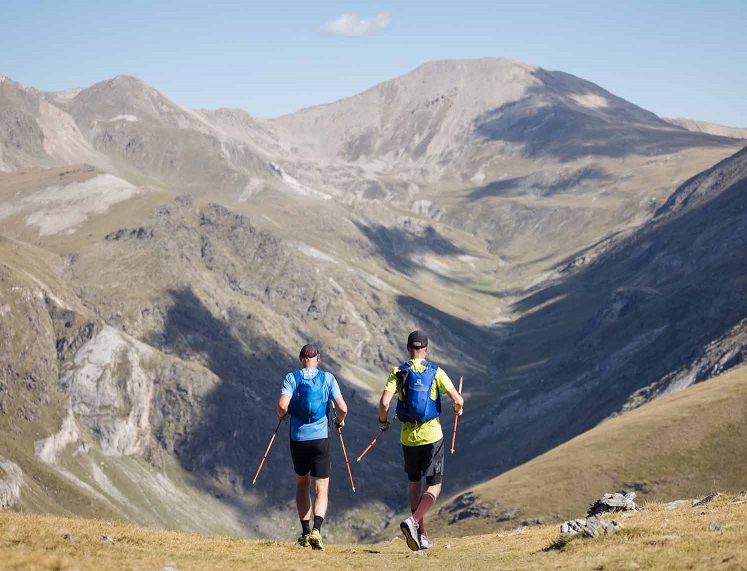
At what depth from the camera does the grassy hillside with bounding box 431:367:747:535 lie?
136375mm

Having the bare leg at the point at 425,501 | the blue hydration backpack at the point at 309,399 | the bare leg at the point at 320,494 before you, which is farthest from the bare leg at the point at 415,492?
the blue hydration backpack at the point at 309,399

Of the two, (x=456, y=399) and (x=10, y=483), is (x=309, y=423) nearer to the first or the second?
(x=456, y=399)

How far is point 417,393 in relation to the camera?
81.3 feet

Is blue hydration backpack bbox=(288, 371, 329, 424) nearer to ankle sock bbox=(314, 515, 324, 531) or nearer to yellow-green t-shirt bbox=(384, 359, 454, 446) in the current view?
yellow-green t-shirt bbox=(384, 359, 454, 446)

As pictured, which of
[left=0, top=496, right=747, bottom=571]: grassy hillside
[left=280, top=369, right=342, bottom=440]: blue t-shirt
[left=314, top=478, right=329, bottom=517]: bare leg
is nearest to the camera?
[left=0, top=496, right=747, bottom=571]: grassy hillside

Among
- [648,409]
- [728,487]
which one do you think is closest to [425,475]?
[728,487]

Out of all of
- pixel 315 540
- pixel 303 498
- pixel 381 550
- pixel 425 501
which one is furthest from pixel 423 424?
pixel 381 550

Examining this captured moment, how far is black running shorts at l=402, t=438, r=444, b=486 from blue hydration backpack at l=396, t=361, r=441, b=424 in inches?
32.2

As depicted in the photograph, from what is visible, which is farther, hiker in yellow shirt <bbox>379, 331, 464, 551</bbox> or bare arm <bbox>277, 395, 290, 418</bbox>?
bare arm <bbox>277, 395, 290, 418</bbox>

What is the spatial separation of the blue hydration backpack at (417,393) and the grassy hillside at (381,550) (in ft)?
13.3

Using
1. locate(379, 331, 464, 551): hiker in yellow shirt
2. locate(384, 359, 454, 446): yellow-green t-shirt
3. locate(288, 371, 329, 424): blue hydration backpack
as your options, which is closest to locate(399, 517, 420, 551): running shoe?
locate(379, 331, 464, 551): hiker in yellow shirt

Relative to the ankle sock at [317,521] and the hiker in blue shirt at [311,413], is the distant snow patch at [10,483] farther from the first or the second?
the hiker in blue shirt at [311,413]

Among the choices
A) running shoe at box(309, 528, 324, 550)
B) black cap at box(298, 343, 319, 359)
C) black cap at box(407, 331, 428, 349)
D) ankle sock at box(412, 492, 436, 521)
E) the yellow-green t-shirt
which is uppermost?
black cap at box(407, 331, 428, 349)

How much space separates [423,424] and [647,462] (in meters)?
131
